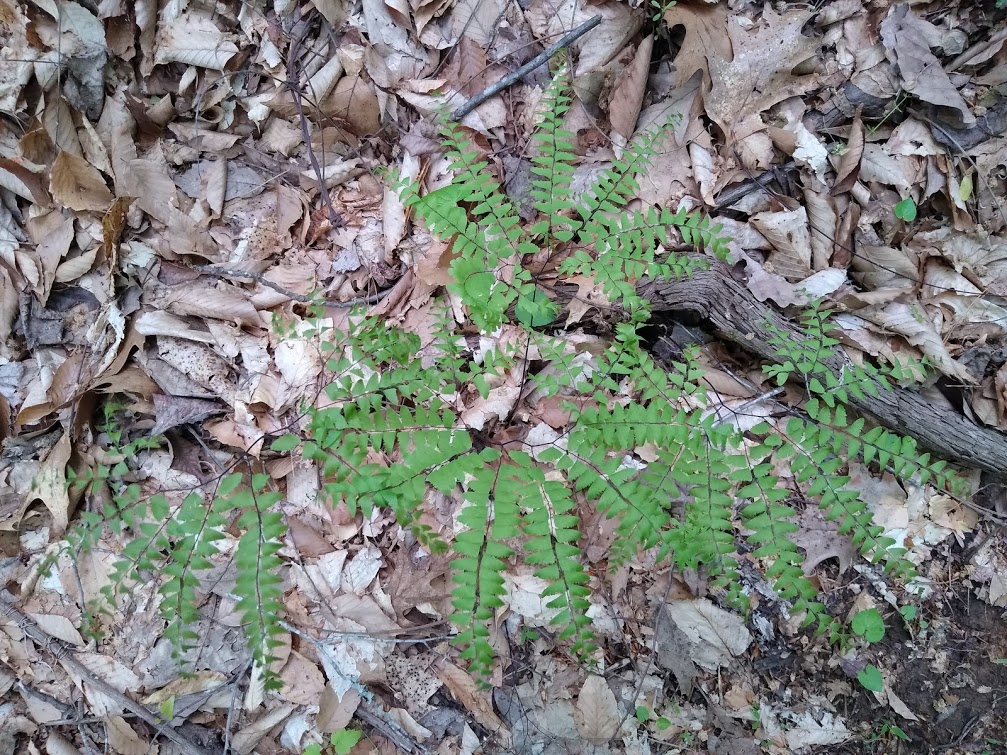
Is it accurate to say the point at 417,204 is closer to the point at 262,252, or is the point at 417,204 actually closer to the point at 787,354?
the point at 262,252

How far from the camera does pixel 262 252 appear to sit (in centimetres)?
318

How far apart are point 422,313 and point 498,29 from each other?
63.6 inches

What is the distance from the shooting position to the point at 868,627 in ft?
8.40

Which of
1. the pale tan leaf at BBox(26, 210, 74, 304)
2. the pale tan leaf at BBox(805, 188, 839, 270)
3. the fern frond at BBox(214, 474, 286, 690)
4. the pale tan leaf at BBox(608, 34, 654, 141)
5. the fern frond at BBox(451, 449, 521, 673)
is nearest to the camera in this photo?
the fern frond at BBox(451, 449, 521, 673)

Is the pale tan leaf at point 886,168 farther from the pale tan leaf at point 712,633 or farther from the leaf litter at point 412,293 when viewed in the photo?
the pale tan leaf at point 712,633

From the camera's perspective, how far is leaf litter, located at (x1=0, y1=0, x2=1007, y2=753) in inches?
102

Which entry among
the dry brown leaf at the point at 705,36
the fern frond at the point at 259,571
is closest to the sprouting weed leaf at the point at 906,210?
the dry brown leaf at the point at 705,36

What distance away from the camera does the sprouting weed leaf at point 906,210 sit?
9.19 ft

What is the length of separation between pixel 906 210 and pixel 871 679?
7.05 ft

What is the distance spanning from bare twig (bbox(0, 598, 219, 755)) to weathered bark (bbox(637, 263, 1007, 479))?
304cm

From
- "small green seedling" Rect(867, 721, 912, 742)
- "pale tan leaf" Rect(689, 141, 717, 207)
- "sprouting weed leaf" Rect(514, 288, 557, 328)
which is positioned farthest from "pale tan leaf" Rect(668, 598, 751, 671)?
"pale tan leaf" Rect(689, 141, 717, 207)

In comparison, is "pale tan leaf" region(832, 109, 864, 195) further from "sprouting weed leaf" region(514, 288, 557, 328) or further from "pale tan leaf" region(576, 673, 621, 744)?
"pale tan leaf" region(576, 673, 621, 744)

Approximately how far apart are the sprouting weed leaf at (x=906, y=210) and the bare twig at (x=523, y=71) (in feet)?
5.78

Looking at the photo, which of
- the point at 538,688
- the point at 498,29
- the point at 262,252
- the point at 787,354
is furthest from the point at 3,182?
the point at 787,354
